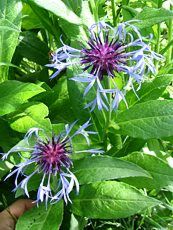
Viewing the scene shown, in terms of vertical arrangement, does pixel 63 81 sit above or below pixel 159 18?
below

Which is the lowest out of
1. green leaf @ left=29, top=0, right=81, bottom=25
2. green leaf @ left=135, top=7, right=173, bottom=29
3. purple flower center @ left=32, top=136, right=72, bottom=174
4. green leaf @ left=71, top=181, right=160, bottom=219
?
green leaf @ left=71, top=181, right=160, bottom=219

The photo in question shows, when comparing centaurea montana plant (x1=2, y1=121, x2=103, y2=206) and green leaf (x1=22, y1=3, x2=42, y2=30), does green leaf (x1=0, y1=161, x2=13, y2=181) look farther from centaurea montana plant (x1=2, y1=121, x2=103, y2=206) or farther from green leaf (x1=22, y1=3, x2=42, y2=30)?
green leaf (x1=22, y1=3, x2=42, y2=30)

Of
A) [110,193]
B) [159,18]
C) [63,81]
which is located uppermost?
[159,18]

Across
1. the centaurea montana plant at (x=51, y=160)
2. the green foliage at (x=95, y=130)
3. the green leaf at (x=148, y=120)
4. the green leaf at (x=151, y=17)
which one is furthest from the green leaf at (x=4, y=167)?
the green leaf at (x=151, y=17)

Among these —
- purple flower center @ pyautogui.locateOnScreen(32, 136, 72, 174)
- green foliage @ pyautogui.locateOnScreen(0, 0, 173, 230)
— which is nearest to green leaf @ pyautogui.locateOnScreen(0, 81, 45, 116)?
green foliage @ pyautogui.locateOnScreen(0, 0, 173, 230)

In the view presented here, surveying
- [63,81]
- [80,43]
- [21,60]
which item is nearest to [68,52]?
[80,43]

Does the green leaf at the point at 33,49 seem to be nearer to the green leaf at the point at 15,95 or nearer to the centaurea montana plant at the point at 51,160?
the green leaf at the point at 15,95

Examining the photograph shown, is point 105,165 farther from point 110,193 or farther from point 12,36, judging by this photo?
point 12,36
